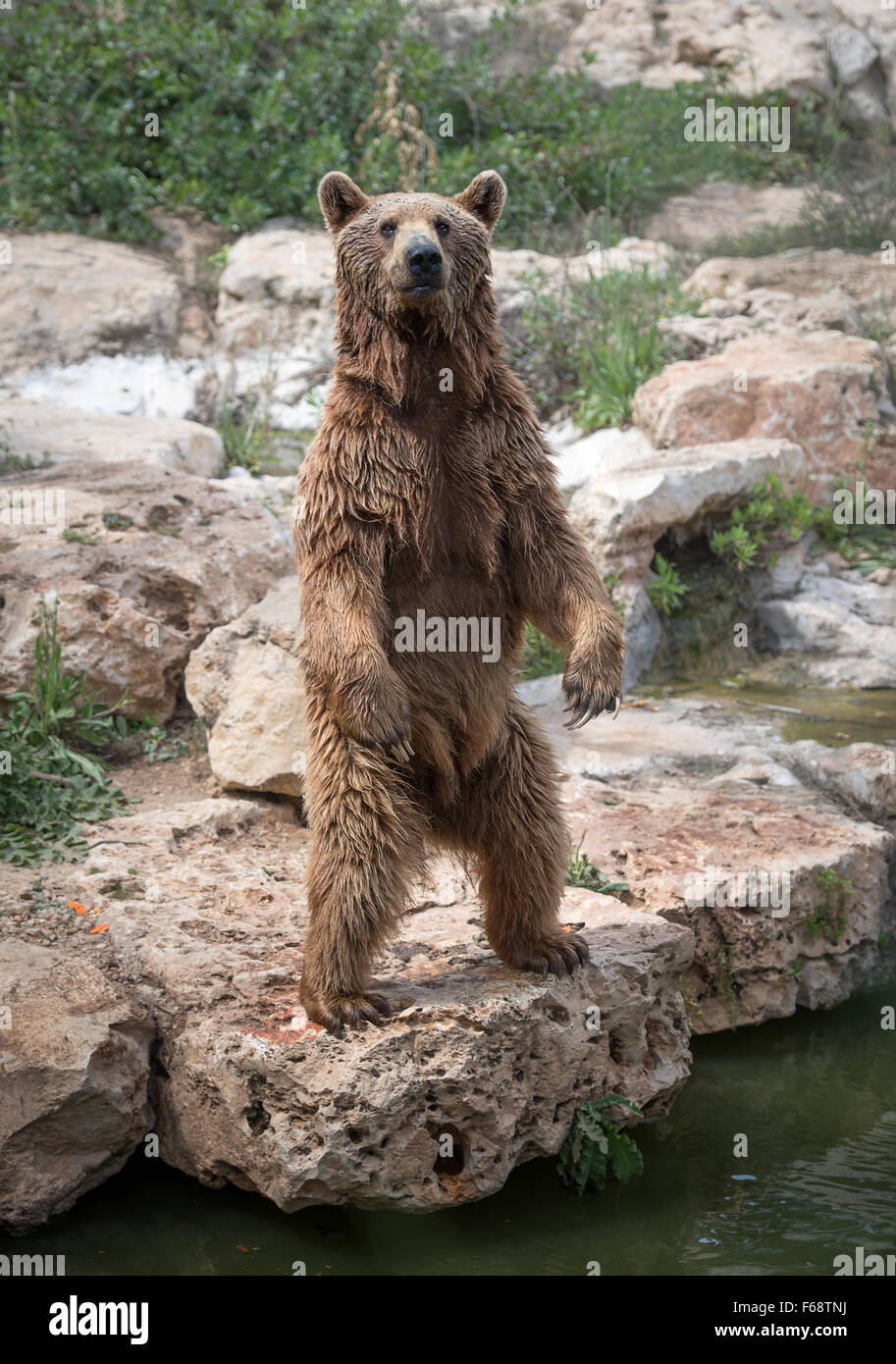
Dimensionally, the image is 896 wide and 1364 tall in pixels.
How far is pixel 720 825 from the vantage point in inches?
229

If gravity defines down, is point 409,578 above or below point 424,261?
below

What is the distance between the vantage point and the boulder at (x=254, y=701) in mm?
6082

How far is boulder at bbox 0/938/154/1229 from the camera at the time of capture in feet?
13.1

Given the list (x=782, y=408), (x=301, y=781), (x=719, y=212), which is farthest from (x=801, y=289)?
(x=301, y=781)

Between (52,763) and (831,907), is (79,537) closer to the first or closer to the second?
(52,763)

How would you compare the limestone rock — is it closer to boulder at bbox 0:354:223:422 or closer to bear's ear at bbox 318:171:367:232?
boulder at bbox 0:354:223:422

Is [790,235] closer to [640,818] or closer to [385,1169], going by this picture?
[640,818]

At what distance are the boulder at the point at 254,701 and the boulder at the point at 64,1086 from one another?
180cm

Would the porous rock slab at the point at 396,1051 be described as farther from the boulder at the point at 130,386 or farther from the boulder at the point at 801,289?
the boulder at the point at 801,289

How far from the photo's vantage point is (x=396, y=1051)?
13.0 feet

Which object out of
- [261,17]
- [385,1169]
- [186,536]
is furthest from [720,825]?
[261,17]

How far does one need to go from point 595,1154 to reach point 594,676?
1.59 metres

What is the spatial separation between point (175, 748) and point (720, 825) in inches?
112

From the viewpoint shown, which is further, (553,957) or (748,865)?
(748,865)
